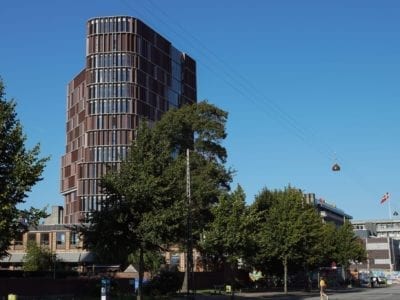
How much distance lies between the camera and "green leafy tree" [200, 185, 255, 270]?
49.2 m

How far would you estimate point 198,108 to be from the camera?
229 feet

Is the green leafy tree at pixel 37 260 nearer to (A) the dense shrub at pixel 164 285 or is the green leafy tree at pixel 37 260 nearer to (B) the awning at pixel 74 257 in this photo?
(B) the awning at pixel 74 257

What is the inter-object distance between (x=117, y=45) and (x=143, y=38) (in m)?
7.15

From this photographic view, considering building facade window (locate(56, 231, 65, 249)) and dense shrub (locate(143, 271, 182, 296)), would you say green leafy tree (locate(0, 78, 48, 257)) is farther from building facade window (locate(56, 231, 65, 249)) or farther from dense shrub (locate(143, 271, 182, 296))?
building facade window (locate(56, 231, 65, 249))

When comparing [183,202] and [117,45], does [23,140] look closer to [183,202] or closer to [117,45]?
[183,202]

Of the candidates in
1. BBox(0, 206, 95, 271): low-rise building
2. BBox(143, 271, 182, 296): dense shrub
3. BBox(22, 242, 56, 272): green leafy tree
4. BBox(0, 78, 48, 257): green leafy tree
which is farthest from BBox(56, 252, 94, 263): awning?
BBox(0, 78, 48, 257): green leafy tree

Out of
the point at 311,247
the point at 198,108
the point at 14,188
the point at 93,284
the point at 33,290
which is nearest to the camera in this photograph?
the point at 14,188

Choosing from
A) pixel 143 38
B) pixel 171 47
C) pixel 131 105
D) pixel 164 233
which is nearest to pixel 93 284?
pixel 164 233

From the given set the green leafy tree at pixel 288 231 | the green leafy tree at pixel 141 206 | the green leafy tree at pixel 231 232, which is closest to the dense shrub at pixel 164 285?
the green leafy tree at pixel 231 232

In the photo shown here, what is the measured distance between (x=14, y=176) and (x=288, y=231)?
4020cm

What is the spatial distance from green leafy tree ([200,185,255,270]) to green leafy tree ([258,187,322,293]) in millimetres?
5956

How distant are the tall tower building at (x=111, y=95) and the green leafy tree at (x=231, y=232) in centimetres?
7827

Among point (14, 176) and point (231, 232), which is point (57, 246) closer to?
point (231, 232)

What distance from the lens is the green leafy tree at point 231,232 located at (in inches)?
1938
